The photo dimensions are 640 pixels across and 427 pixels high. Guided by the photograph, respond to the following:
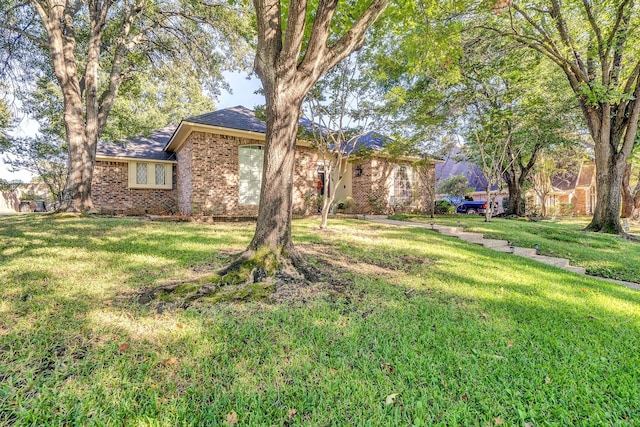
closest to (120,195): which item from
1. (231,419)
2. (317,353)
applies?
(317,353)

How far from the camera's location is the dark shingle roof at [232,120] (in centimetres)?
1049

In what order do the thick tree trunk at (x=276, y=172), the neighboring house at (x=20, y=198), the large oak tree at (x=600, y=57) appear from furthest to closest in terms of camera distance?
1. the neighboring house at (x=20, y=198)
2. the large oak tree at (x=600, y=57)
3. the thick tree trunk at (x=276, y=172)

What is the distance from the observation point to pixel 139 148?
13.8 meters

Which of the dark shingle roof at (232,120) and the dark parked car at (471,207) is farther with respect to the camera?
the dark parked car at (471,207)

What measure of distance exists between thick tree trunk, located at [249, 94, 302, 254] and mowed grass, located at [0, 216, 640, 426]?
99cm

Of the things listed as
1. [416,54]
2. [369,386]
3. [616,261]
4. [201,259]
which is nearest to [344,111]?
[416,54]

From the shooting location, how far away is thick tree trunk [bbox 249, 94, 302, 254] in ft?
12.3

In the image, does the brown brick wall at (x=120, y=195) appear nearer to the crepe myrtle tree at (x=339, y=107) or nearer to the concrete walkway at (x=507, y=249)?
the crepe myrtle tree at (x=339, y=107)

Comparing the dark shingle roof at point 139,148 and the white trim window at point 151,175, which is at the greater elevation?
the dark shingle roof at point 139,148

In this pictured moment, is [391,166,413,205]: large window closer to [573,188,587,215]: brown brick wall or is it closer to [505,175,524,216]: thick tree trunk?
[505,175,524,216]: thick tree trunk

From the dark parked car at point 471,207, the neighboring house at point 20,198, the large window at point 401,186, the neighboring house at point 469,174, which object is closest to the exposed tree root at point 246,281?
the large window at point 401,186

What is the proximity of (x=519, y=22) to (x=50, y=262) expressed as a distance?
13431mm

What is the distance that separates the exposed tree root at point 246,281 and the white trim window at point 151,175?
11504 millimetres

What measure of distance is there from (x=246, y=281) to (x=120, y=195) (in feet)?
39.7
